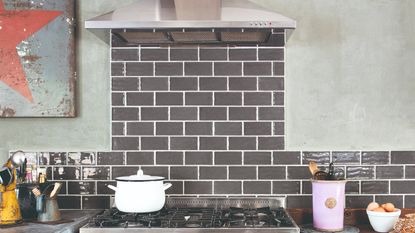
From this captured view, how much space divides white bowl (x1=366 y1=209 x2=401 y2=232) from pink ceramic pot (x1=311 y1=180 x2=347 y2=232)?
175 millimetres

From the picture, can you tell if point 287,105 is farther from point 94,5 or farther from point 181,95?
point 94,5

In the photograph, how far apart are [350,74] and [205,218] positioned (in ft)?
4.06

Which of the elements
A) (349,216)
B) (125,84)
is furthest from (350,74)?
(125,84)

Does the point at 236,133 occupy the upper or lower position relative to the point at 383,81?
lower

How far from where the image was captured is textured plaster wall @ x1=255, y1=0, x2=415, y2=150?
3080 millimetres

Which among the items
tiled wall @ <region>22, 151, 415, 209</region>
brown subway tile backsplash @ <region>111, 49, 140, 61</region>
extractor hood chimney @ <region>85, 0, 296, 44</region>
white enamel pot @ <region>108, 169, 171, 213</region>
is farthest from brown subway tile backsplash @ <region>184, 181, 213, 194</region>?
extractor hood chimney @ <region>85, 0, 296, 44</region>

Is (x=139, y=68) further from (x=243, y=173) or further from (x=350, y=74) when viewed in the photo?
(x=350, y=74)

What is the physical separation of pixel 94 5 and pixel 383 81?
1.81 metres

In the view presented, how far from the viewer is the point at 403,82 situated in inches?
121

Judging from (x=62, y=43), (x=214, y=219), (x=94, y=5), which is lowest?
(x=214, y=219)

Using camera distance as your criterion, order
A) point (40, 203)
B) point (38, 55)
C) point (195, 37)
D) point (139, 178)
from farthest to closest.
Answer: point (38, 55) < point (195, 37) < point (139, 178) < point (40, 203)

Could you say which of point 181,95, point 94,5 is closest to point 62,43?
point 94,5

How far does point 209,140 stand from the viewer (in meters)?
3.10

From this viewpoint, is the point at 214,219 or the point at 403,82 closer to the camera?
the point at 214,219
